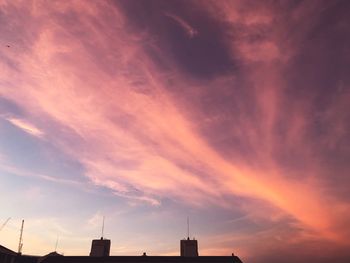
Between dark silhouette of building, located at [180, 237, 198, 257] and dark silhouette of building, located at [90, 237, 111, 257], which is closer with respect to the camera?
dark silhouette of building, located at [180, 237, 198, 257]

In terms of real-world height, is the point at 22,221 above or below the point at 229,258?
above

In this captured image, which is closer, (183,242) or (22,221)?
(183,242)

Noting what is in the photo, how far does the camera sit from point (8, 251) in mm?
49938

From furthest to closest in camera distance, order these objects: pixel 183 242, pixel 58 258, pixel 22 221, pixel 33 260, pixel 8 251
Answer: pixel 22 221
pixel 33 260
pixel 183 242
pixel 8 251
pixel 58 258

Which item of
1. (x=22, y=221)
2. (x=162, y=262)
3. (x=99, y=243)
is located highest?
(x=22, y=221)

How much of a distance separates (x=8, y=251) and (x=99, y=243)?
45.6 feet

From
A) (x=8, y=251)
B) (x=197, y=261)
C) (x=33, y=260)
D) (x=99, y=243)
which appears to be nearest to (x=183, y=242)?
(x=197, y=261)

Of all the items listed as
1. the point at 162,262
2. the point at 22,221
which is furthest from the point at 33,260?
the point at 162,262

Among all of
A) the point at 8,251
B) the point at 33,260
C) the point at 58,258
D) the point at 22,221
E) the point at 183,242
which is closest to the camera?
the point at 58,258

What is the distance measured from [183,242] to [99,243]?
46.8ft

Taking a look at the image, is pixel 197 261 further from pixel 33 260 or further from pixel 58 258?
pixel 33 260

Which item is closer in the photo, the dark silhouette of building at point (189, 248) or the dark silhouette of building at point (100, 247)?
the dark silhouette of building at point (189, 248)

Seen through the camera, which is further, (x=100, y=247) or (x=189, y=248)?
(x=100, y=247)

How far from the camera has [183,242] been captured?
56.2 m
